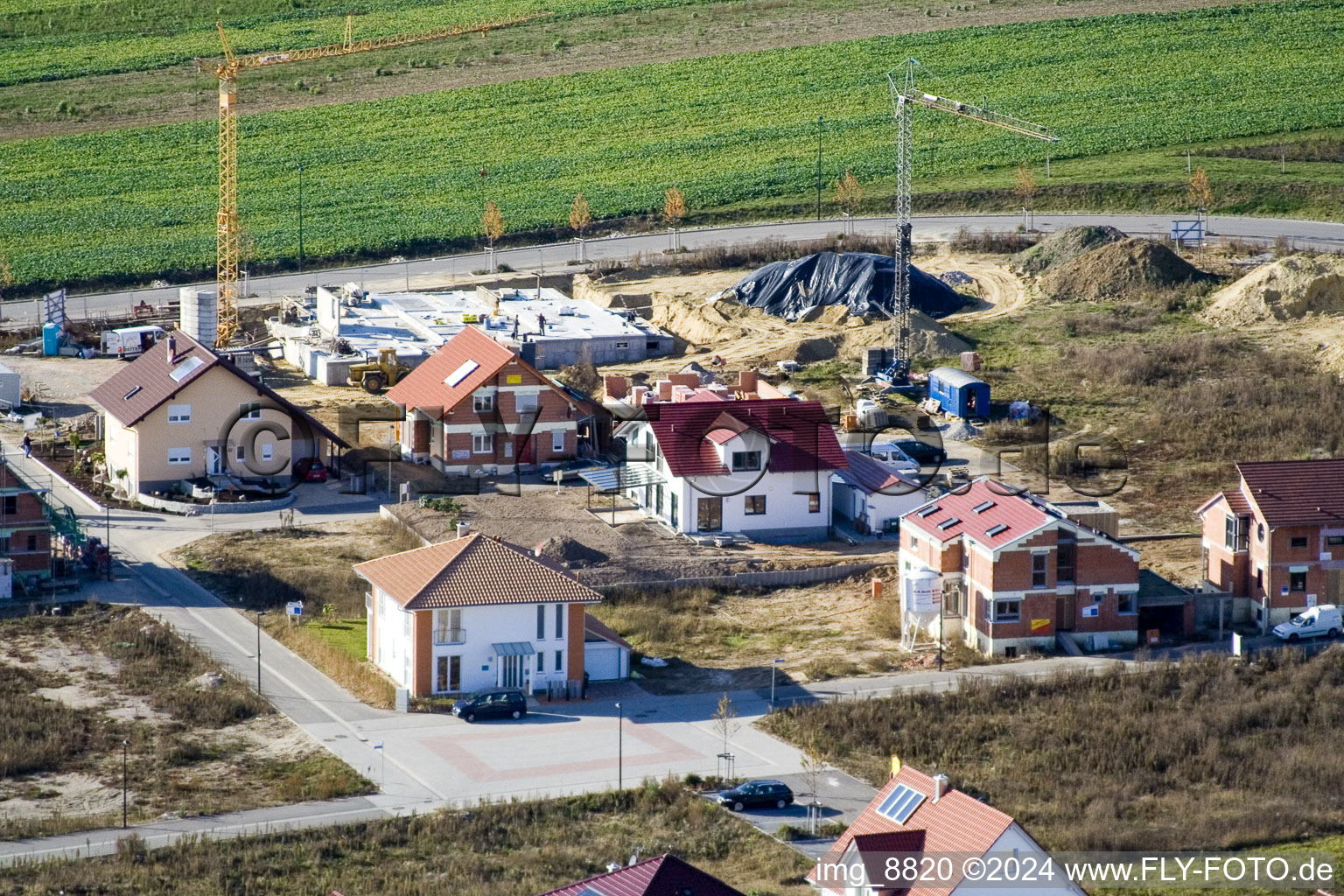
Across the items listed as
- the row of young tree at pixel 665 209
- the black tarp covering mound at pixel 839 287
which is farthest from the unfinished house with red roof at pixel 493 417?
the row of young tree at pixel 665 209

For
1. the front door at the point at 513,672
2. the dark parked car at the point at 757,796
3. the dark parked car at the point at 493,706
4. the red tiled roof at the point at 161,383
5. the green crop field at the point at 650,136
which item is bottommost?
the dark parked car at the point at 757,796

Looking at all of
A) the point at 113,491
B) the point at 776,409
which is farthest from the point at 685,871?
the point at 113,491

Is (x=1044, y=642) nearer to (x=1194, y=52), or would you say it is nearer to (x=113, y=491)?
(x=113, y=491)

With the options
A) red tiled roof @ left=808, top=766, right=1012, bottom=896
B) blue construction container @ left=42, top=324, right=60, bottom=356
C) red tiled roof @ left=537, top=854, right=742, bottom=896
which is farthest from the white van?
blue construction container @ left=42, top=324, right=60, bottom=356

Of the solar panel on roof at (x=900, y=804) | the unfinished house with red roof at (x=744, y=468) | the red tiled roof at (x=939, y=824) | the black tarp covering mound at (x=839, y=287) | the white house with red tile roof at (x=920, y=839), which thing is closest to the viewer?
the white house with red tile roof at (x=920, y=839)

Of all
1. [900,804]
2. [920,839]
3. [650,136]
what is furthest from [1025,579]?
[650,136]

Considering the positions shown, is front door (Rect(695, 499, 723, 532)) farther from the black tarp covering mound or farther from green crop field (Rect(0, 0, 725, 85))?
green crop field (Rect(0, 0, 725, 85))

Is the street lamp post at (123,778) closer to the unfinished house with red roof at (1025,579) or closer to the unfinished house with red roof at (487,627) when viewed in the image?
the unfinished house with red roof at (487,627)
